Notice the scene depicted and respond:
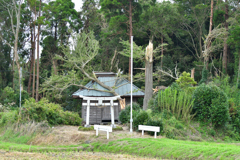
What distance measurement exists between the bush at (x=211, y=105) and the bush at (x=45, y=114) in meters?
7.93

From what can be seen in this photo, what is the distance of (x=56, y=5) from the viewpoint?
33.7 metres

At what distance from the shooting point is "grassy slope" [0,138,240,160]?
9195 mm

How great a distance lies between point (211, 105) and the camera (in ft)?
50.0

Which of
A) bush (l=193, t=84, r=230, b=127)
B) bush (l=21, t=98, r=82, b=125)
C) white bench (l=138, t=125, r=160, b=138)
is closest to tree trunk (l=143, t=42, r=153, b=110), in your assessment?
bush (l=193, t=84, r=230, b=127)

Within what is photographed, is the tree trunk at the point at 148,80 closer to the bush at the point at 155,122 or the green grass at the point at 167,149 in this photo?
the bush at the point at 155,122

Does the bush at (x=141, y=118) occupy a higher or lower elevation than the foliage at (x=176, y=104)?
lower

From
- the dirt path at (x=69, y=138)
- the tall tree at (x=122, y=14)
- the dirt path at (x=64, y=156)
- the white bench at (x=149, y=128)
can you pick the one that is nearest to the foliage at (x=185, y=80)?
the white bench at (x=149, y=128)

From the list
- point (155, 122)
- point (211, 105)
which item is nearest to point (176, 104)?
point (211, 105)

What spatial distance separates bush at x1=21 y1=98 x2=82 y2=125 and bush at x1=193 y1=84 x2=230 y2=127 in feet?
26.0

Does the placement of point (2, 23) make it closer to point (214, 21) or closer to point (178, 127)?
point (214, 21)

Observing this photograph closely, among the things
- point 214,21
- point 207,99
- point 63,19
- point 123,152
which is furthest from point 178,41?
point 123,152

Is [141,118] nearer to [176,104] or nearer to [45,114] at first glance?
[176,104]

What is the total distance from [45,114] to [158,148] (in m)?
7.19

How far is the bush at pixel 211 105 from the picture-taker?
49.5 feet
